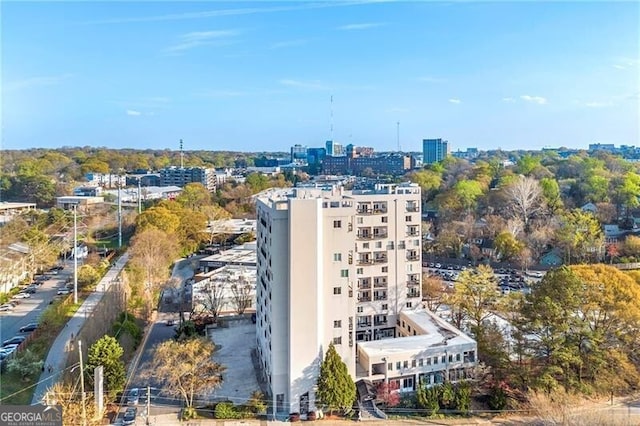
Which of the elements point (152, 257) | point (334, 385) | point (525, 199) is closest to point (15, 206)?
point (152, 257)

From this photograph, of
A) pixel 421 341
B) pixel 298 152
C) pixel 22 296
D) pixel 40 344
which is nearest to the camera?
pixel 421 341

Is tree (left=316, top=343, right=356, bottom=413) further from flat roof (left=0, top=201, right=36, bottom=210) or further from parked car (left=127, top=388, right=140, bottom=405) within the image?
flat roof (left=0, top=201, right=36, bottom=210)

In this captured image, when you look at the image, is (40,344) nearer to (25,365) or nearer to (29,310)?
(25,365)

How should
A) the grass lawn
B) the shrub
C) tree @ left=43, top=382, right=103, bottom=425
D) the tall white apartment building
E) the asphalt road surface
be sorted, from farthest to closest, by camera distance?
the asphalt road surface → the grass lawn → the tall white apartment building → the shrub → tree @ left=43, top=382, right=103, bottom=425

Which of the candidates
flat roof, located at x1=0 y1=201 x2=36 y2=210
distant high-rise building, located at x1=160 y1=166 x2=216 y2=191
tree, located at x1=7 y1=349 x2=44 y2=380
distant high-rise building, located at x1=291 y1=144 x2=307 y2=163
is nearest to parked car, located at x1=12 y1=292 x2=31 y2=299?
tree, located at x1=7 y1=349 x2=44 y2=380

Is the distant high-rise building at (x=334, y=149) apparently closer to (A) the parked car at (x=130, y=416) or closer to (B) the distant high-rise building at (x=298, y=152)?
(B) the distant high-rise building at (x=298, y=152)

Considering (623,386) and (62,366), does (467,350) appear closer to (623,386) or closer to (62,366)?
(623,386)
